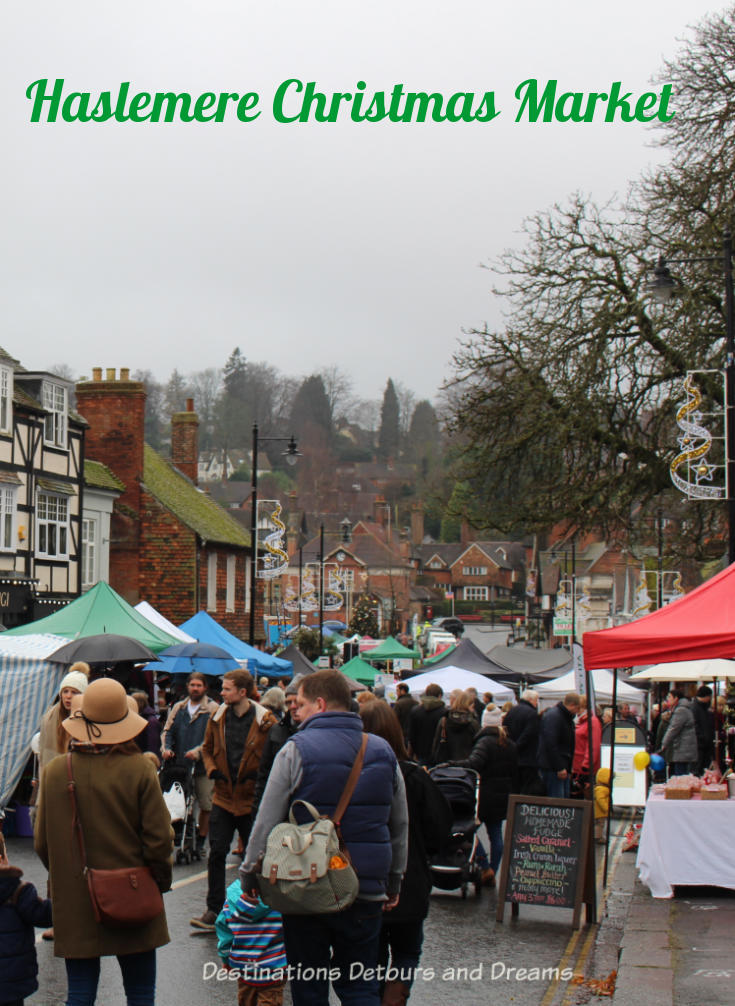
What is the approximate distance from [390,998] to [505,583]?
5441 inches

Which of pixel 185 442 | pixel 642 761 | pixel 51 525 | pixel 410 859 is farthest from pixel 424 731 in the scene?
pixel 185 442

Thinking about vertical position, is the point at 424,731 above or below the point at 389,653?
above

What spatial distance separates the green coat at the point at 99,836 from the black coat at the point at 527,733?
8.83m

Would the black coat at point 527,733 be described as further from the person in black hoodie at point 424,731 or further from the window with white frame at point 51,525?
the window with white frame at point 51,525

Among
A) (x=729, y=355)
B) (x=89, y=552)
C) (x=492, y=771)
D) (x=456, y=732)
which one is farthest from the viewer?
(x=89, y=552)

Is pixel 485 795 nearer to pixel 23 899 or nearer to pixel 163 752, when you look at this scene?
pixel 163 752

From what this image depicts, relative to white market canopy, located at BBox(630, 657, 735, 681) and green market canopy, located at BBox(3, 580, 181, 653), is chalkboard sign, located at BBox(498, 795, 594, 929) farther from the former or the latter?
green market canopy, located at BBox(3, 580, 181, 653)

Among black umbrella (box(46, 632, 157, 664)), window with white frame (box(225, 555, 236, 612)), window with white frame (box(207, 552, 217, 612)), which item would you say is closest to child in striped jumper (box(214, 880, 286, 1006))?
black umbrella (box(46, 632, 157, 664))

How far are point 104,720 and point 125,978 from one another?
118 centimetres

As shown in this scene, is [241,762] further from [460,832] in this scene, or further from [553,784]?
[553,784]

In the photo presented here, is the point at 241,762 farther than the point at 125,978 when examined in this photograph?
Yes

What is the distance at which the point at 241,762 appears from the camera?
9.12 metres

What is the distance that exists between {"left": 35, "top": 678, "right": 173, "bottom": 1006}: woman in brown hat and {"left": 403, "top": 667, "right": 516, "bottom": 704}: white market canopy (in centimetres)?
2011

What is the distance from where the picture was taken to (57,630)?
62.4ft
